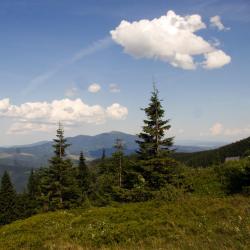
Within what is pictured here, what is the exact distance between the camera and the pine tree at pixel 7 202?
83125mm

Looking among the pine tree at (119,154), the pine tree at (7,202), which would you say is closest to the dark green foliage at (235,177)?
the pine tree at (119,154)

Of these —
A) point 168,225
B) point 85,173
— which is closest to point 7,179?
point 85,173

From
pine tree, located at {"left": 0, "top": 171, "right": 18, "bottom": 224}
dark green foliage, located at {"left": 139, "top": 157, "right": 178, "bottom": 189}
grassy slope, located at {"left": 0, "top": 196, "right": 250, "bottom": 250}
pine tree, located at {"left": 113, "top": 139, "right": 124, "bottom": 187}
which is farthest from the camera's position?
pine tree, located at {"left": 0, "top": 171, "right": 18, "bottom": 224}

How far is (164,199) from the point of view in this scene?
1867cm

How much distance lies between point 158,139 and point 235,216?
15.9m

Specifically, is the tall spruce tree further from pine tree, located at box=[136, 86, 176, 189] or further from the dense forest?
pine tree, located at box=[136, 86, 176, 189]

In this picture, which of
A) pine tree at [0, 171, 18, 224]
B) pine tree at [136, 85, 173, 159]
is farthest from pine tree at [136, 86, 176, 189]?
pine tree at [0, 171, 18, 224]

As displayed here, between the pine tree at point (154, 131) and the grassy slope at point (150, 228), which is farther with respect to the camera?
the pine tree at point (154, 131)

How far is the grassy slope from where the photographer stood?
33.1 ft

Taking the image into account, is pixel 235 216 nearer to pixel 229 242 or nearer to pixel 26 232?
pixel 229 242

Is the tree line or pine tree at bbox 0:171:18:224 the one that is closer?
the tree line

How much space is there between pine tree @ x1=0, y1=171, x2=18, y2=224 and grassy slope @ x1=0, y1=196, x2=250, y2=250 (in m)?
71.1

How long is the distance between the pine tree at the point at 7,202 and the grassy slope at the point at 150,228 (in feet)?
233

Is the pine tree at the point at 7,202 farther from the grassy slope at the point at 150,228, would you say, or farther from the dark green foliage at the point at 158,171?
the grassy slope at the point at 150,228
